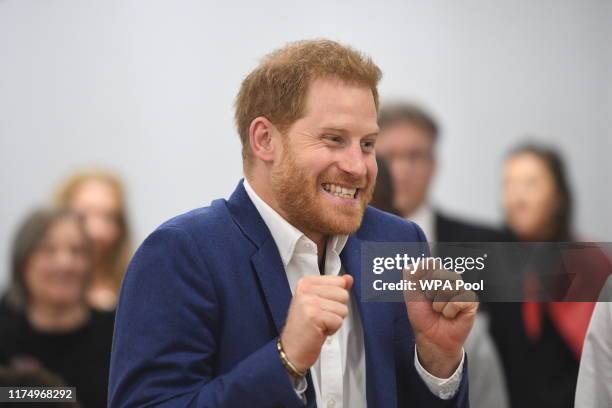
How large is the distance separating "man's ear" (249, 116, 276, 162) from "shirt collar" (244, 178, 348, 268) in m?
0.08

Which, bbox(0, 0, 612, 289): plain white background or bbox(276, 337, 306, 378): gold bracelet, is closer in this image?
bbox(276, 337, 306, 378): gold bracelet

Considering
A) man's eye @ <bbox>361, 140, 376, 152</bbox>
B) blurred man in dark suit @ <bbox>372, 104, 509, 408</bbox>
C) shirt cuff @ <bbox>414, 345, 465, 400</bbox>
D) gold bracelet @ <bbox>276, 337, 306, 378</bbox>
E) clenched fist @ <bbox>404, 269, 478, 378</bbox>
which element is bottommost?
shirt cuff @ <bbox>414, 345, 465, 400</bbox>

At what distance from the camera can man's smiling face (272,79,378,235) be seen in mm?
1851

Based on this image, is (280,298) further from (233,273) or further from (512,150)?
(512,150)

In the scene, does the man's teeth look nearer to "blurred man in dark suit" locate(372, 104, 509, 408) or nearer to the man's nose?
the man's nose

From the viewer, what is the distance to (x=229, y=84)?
411 centimetres

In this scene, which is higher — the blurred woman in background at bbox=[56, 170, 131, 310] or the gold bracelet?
the blurred woman in background at bbox=[56, 170, 131, 310]

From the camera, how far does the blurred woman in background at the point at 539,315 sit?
234 centimetres

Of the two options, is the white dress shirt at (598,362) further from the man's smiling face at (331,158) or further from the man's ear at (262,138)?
the man's ear at (262,138)

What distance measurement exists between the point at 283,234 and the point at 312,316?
1.11 ft

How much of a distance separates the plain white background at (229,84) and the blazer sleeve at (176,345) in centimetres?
217

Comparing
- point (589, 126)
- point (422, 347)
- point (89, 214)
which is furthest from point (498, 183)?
point (422, 347)

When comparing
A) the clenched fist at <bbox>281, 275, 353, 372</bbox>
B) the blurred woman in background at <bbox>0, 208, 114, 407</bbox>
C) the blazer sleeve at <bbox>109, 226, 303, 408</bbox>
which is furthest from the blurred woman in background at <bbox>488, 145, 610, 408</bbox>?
the blurred woman in background at <bbox>0, 208, 114, 407</bbox>

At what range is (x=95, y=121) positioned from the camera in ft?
13.9
